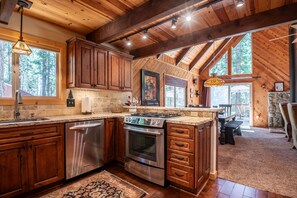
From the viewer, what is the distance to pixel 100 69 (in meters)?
3.20

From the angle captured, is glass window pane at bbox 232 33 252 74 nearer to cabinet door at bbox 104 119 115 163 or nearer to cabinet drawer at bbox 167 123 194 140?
cabinet drawer at bbox 167 123 194 140

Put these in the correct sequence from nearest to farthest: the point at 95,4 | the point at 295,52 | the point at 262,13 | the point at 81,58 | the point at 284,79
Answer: the point at 95,4 < the point at 262,13 < the point at 81,58 < the point at 295,52 < the point at 284,79

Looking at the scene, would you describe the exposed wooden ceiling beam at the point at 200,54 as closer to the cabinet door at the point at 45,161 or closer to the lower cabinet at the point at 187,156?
the lower cabinet at the point at 187,156

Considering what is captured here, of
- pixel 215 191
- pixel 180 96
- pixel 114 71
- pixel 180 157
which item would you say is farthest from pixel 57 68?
pixel 180 96

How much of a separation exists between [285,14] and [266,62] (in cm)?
559

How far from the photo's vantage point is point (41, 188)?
2.15 meters

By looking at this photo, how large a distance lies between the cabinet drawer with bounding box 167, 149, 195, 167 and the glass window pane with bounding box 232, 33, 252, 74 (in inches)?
284

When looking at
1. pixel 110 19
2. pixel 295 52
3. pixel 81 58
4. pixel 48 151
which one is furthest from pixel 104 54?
pixel 295 52

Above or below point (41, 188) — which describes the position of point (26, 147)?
above

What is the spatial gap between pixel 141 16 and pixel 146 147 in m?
2.02

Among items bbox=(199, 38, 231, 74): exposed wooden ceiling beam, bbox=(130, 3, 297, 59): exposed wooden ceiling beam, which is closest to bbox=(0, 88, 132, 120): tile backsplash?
bbox=(130, 3, 297, 59): exposed wooden ceiling beam

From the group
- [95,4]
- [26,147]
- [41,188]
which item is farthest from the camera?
[95,4]

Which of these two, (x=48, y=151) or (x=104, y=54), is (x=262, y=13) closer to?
Answer: (x=104, y=54)

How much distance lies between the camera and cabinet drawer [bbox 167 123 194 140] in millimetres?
2074
